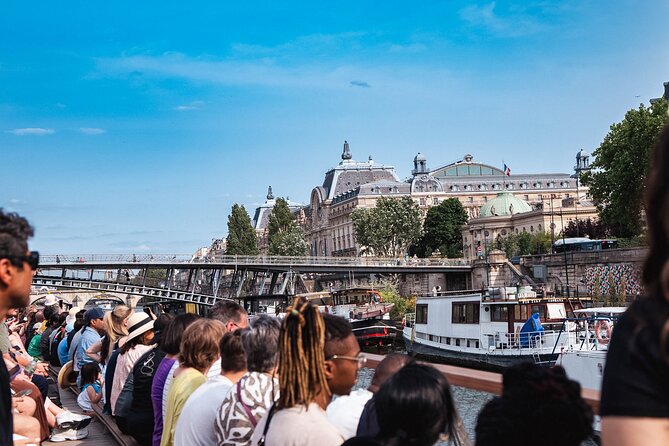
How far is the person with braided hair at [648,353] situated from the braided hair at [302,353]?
5.51 ft

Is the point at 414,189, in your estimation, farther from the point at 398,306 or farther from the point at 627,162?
the point at 627,162

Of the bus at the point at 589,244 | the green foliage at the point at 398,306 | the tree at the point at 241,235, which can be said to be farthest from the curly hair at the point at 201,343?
the tree at the point at 241,235

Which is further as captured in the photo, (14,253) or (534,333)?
(534,333)

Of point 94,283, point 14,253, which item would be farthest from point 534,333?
point 94,283

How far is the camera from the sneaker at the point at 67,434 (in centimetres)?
760

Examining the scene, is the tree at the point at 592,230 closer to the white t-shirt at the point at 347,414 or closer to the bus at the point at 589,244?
the bus at the point at 589,244

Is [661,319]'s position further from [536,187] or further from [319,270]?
[536,187]

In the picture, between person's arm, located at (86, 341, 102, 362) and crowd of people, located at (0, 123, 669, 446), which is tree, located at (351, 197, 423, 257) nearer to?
person's arm, located at (86, 341, 102, 362)

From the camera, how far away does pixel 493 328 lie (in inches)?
1159

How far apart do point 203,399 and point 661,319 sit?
3302 mm

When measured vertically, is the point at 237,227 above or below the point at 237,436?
above

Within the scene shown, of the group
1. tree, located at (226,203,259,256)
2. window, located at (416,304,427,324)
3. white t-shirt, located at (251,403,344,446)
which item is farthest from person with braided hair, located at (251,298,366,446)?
tree, located at (226,203,259,256)

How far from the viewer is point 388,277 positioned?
8169 centimetres

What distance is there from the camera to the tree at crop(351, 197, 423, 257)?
79.2 m
